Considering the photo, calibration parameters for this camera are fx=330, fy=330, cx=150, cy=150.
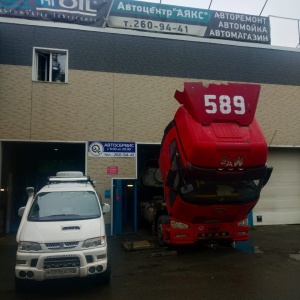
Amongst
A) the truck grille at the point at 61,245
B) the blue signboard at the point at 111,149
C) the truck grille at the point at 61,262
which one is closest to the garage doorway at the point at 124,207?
the blue signboard at the point at 111,149

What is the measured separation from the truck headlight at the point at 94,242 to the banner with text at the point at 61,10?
9.97 meters

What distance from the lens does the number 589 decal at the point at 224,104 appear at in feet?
27.0

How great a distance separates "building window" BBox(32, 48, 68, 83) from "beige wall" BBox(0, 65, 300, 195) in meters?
0.43

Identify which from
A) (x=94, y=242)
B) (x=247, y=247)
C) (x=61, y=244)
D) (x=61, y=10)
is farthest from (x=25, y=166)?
(x=247, y=247)

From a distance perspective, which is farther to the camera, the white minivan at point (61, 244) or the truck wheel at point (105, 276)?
the truck wheel at point (105, 276)

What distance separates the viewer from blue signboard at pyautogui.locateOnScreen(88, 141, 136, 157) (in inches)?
509

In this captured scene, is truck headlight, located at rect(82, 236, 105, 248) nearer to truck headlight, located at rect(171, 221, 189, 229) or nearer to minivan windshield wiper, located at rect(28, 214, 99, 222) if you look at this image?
minivan windshield wiper, located at rect(28, 214, 99, 222)

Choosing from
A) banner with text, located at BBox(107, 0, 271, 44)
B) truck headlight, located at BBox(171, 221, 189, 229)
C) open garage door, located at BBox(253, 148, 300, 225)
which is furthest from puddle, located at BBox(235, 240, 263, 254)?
banner with text, located at BBox(107, 0, 271, 44)

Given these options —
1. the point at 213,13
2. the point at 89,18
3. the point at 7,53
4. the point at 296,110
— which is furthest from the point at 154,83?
the point at 296,110

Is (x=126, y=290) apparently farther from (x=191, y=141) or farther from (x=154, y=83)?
(x=154, y=83)

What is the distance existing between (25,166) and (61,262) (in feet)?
34.0

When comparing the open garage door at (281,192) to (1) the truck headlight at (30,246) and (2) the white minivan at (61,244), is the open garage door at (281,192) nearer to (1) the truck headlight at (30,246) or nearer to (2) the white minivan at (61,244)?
(2) the white minivan at (61,244)

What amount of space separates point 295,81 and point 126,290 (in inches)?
505

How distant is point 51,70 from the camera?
1317 centimetres
